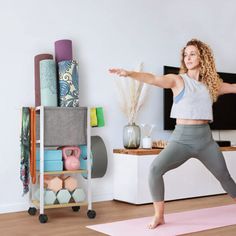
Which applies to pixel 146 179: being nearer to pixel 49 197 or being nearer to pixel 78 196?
pixel 78 196

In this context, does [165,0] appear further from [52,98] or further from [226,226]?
[226,226]

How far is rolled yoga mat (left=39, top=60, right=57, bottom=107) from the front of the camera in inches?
150

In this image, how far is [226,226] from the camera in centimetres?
330

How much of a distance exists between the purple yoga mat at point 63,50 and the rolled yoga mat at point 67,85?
145 mm

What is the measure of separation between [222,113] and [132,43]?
1.45m

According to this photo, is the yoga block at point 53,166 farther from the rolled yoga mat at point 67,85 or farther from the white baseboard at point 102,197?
the white baseboard at point 102,197

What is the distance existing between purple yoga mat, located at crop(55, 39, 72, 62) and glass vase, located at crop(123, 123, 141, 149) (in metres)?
0.94

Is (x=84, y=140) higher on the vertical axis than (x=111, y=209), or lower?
higher

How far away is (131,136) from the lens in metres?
4.44

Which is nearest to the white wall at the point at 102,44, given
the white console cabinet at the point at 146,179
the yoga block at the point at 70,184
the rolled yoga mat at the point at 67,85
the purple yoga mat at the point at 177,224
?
the white console cabinet at the point at 146,179

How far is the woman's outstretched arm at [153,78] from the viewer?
2992 mm

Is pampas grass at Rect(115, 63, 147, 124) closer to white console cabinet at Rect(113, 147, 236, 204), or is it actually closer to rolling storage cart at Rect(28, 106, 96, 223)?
white console cabinet at Rect(113, 147, 236, 204)

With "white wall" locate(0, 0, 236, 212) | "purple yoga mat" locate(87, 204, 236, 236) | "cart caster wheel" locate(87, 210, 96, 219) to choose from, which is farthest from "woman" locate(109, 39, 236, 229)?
"white wall" locate(0, 0, 236, 212)

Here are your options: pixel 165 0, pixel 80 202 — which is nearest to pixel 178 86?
pixel 80 202
